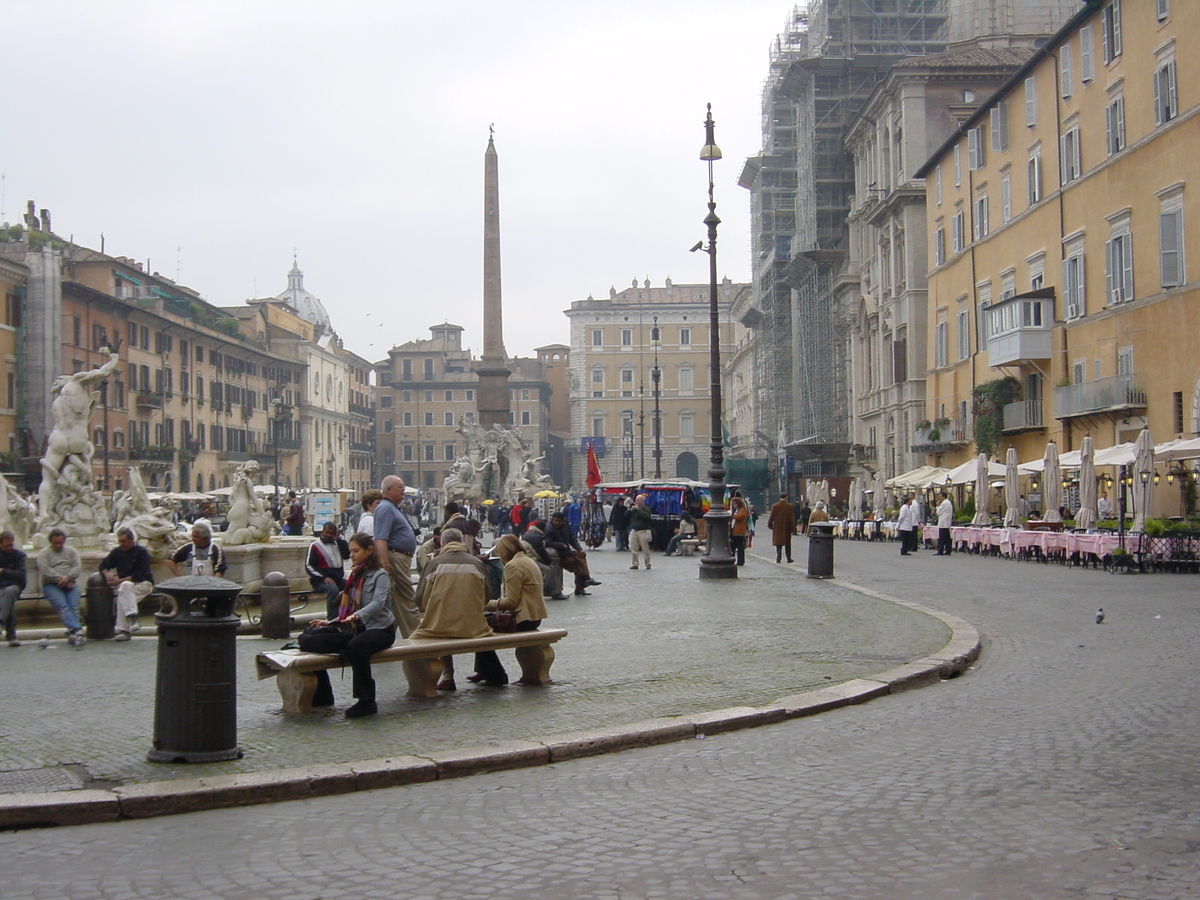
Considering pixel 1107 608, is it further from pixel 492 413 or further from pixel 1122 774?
pixel 492 413

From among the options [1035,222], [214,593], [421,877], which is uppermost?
[1035,222]

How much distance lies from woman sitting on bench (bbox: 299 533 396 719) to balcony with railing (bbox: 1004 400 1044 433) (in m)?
31.4

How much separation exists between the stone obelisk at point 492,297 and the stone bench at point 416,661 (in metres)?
42.2

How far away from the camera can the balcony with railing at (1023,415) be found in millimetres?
37031

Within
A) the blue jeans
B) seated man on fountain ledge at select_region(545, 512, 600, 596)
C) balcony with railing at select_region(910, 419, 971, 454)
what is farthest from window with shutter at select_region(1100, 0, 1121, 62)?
the blue jeans

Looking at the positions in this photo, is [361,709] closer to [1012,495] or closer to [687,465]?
[1012,495]

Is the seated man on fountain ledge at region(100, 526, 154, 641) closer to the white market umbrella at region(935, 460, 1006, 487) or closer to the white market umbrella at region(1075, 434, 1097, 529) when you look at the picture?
the white market umbrella at region(1075, 434, 1097, 529)

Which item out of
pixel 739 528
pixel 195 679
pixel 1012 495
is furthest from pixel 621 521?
pixel 195 679

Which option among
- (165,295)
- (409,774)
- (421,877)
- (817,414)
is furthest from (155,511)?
(165,295)

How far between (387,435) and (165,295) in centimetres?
5266

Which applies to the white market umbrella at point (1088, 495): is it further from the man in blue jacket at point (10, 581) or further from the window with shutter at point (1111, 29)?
the man in blue jacket at point (10, 581)

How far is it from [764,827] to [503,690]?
13.4ft

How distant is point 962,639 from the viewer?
11773 millimetres

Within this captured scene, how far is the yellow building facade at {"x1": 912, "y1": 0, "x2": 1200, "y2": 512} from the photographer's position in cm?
2856
